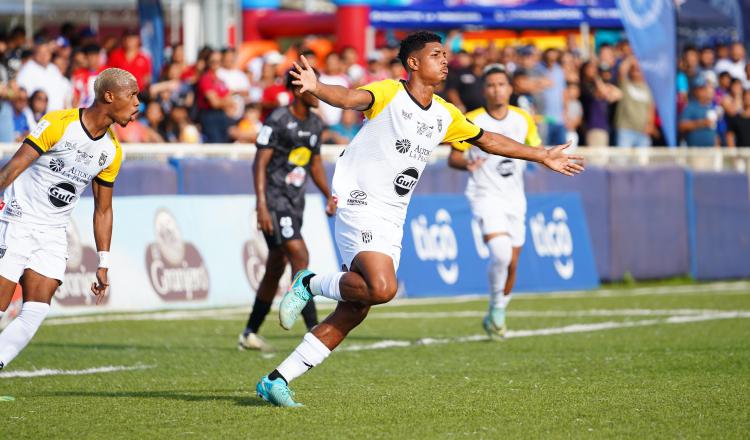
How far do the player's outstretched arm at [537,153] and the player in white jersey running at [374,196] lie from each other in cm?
3

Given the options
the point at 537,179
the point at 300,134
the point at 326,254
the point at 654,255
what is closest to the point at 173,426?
the point at 300,134

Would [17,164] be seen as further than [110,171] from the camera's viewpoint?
No

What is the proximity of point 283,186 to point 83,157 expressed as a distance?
353 centimetres

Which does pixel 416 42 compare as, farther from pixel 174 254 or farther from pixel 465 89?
pixel 465 89

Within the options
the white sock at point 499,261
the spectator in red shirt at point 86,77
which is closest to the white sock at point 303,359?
the white sock at point 499,261

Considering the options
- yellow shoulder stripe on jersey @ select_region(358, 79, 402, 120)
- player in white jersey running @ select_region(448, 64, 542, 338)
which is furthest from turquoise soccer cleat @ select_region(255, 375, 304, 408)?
player in white jersey running @ select_region(448, 64, 542, 338)

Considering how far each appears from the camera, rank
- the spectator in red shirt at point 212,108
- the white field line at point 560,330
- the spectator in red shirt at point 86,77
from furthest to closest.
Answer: the spectator in red shirt at point 212,108, the spectator in red shirt at point 86,77, the white field line at point 560,330

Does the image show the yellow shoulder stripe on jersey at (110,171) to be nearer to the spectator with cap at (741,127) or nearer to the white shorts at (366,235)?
the white shorts at (366,235)

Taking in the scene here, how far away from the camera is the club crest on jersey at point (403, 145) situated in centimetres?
852

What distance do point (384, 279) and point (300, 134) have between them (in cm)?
403

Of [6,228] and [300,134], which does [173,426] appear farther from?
[300,134]

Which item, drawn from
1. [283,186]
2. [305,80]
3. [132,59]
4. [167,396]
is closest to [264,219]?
[283,186]

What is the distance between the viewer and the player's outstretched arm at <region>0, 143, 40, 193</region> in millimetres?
8406

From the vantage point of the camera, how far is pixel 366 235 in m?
8.45
